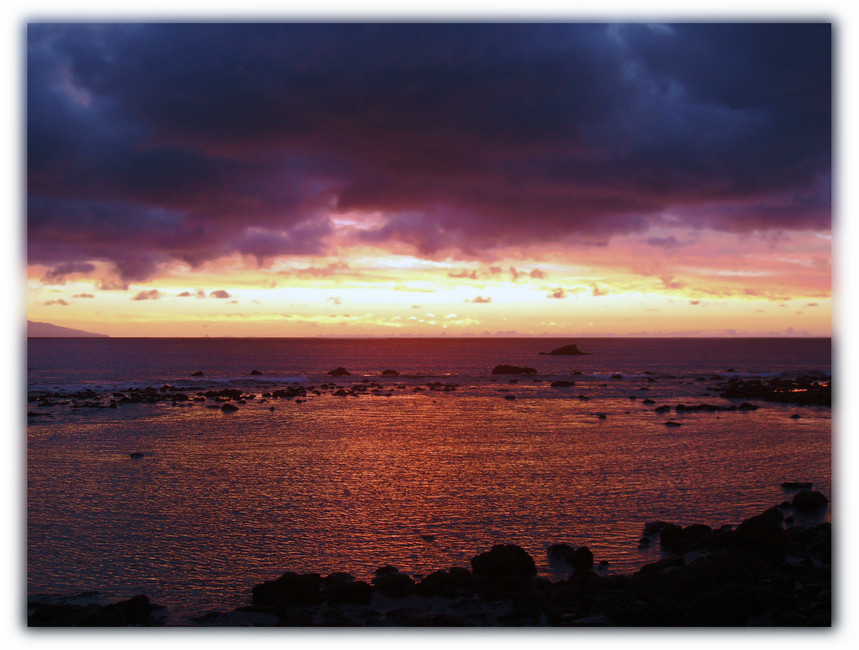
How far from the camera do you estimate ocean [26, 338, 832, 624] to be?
1452cm

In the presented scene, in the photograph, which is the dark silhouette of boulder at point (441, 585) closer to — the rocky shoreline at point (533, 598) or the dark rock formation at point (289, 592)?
the rocky shoreline at point (533, 598)

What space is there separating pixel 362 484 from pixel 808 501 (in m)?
14.5

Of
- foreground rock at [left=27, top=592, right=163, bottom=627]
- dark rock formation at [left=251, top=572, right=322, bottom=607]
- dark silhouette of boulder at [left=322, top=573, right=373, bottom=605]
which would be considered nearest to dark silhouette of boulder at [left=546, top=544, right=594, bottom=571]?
dark silhouette of boulder at [left=322, top=573, right=373, bottom=605]

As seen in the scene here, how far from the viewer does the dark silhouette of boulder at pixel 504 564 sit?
13141 millimetres

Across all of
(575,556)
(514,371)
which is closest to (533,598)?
(575,556)

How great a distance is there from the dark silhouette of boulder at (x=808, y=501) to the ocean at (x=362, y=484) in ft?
3.52

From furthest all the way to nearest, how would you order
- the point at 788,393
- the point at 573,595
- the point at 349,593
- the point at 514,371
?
the point at 514,371 < the point at 788,393 < the point at 349,593 < the point at 573,595

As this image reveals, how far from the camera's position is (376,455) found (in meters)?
27.4

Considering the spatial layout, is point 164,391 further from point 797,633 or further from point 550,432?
point 797,633

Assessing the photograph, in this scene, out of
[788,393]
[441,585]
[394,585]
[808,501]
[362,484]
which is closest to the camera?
[441,585]

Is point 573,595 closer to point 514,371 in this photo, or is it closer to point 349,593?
point 349,593

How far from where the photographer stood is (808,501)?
18.6 meters

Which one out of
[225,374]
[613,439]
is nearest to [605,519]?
[613,439]

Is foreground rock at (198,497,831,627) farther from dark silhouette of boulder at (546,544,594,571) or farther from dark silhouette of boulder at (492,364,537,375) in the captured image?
dark silhouette of boulder at (492,364,537,375)
